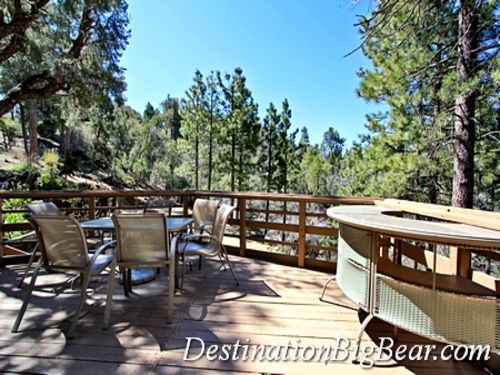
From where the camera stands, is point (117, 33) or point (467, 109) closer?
point (467, 109)

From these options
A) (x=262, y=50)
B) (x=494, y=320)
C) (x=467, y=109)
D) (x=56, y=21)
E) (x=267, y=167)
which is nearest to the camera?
(x=494, y=320)

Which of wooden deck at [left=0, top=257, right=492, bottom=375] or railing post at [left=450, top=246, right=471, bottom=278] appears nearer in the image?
wooden deck at [left=0, top=257, right=492, bottom=375]


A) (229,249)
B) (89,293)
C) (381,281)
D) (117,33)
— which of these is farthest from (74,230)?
(117,33)

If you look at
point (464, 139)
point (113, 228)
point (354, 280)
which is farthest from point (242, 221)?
point (464, 139)

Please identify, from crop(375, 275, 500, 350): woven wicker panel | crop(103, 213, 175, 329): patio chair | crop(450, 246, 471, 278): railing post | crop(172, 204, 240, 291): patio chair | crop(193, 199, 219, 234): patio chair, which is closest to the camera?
crop(375, 275, 500, 350): woven wicker panel

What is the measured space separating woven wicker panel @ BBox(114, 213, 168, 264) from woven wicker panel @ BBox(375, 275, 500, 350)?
5.34 ft

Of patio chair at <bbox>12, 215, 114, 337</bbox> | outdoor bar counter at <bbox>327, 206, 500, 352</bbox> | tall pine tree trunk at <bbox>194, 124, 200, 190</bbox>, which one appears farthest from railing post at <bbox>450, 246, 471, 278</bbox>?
tall pine tree trunk at <bbox>194, 124, 200, 190</bbox>

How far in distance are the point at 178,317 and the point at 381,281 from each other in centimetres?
157

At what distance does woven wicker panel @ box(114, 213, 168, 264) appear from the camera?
86.8 inches

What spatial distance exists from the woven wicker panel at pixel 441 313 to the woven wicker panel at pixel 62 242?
2.13 m

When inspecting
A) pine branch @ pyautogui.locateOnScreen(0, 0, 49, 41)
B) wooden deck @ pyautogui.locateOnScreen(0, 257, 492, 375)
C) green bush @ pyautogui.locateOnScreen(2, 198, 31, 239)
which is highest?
pine branch @ pyautogui.locateOnScreen(0, 0, 49, 41)

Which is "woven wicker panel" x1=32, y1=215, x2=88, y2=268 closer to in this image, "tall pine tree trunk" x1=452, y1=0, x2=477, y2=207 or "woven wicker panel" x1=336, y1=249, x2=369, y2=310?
"woven wicker panel" x1=336, y1=249, x2=369, y2=310

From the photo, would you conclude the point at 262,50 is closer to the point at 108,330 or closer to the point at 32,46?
the point at 32,46

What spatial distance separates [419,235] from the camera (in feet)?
5.00
